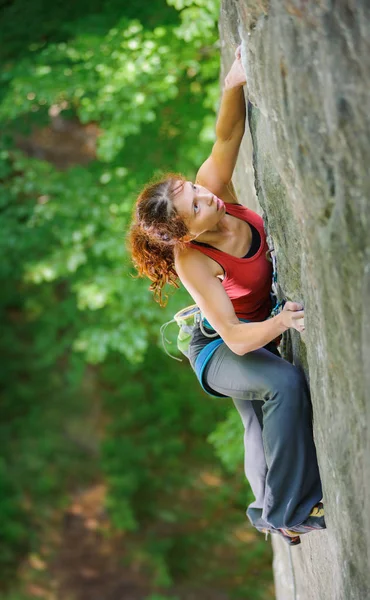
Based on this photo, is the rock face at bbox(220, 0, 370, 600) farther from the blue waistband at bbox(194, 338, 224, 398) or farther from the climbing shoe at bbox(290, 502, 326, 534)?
the blue waistband at bbox(194, 338, 224, 398)

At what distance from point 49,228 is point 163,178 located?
4.90 metres

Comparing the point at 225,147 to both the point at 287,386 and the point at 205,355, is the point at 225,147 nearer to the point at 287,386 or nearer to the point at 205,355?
the point at 205,355

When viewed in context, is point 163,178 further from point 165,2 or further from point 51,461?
point 51,461

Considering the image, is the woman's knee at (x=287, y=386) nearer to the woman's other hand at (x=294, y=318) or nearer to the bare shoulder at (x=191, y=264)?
the woman's other hand at (x=294, y=318)

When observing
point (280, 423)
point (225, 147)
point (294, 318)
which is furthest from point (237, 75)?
point (280, 423)

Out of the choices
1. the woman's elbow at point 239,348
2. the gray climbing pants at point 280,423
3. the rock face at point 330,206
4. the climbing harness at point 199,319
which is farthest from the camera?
the climbing harness at point 199,319

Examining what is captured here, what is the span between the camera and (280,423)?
8.97 feet

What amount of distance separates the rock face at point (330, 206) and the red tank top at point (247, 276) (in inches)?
8.0

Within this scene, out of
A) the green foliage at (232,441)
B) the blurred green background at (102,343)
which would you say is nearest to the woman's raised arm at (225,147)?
the blurred green background at (102,343)

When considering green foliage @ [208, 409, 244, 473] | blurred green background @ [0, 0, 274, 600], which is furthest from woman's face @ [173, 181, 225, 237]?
green foliage @ [208, 409, 244, 473]

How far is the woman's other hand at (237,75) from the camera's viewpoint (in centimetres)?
273

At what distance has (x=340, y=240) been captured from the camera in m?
1.95

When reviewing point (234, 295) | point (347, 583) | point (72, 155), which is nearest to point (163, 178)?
point (234, 295)

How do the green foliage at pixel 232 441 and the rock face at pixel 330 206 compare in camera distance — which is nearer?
the rock face at pixel 330 206
